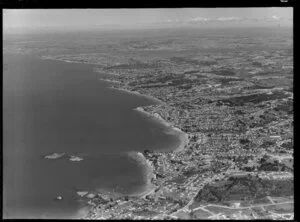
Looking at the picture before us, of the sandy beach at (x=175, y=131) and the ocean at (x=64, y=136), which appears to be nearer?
the ocean at (x=64, y=136)

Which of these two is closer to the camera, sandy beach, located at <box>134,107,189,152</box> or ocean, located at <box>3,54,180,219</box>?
ocean, located at <box>3,54,180,219</box>

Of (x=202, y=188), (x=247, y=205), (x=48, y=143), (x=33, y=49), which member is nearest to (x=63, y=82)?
(x=33, y=49)

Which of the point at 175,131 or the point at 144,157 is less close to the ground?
the point at 175,131

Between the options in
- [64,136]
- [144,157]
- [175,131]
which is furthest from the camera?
[175,131]

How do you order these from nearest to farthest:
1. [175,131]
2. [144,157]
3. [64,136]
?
[144,157] → [64,136] → [175,131]

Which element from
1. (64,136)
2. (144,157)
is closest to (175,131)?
(144,157)

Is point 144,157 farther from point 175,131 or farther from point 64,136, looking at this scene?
point 64,136

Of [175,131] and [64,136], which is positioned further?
[175,131]

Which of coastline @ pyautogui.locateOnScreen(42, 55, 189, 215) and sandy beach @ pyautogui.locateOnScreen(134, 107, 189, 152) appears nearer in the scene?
coastline @ pyautogui.locateOnScreen(42, 55, 189, 215)
